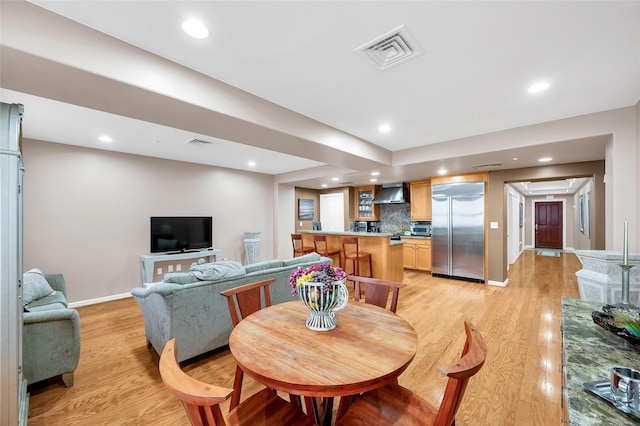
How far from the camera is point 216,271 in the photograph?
2496 millimetres

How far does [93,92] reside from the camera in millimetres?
1762

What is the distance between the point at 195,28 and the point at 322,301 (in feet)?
5.93

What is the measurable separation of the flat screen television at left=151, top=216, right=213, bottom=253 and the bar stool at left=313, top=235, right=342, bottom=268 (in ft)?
7.50

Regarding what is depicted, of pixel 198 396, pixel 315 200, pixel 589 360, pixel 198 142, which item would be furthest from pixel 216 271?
pixel 315 200

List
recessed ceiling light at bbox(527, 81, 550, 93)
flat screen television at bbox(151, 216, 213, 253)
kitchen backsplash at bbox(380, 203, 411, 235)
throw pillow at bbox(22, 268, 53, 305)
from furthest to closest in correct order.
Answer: kitchen backsplash at bbox(380, 203, 411, 235) → flat screen television at bbox(151, 216, 213, 253) → throw pillow at bbox(22, 268, 53, 305) → recessed ceiling light at bbox(527, 81, 550, 93)

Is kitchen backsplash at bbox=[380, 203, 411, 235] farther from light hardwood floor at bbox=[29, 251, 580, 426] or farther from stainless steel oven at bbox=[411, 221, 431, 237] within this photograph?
light hardwood floor at bbox=[29, 251, 580, 426]

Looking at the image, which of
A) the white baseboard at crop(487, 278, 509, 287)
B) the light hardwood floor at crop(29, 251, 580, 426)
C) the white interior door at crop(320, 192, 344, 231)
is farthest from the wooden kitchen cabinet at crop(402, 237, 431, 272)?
the white interior door at crop(320, 192, 344, 231)

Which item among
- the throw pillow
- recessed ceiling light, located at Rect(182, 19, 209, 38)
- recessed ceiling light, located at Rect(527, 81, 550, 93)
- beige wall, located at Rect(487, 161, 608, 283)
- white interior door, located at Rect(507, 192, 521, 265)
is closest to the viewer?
recessed ceiling light, located at Rect(182, 19, 209, 38)

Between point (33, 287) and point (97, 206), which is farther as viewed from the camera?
point (97, 206)

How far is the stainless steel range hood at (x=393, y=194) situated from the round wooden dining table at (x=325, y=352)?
534cm

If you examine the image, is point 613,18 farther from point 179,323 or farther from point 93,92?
point 179,323

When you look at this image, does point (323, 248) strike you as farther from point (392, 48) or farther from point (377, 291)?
point (392, 48)

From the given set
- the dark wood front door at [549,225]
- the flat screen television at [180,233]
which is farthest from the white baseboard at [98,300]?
the dark wood front door at [549,225]

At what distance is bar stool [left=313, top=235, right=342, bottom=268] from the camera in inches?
204
